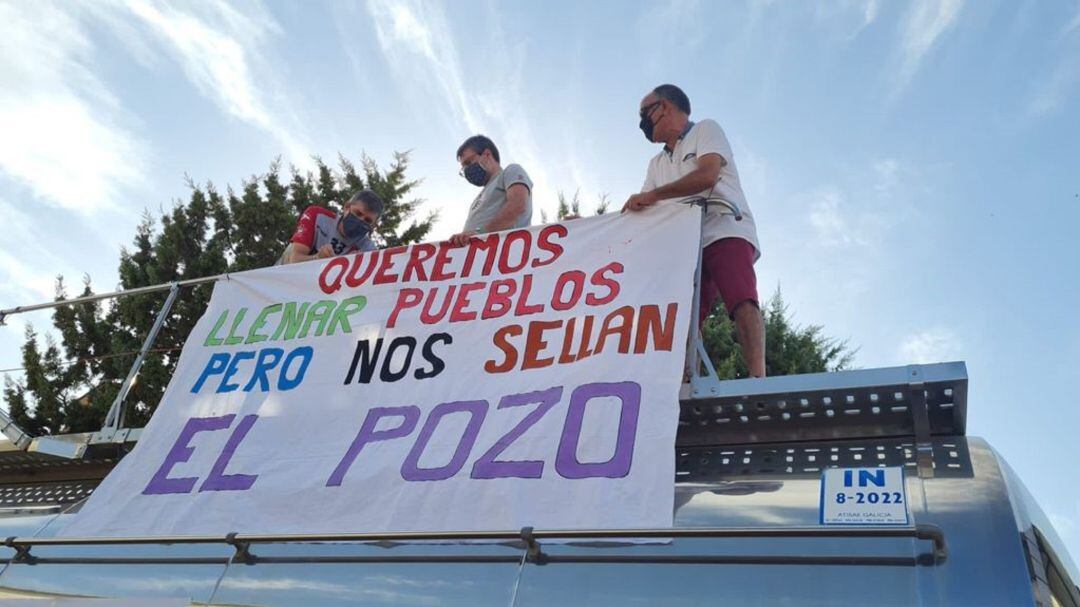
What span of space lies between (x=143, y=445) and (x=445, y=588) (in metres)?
2.00

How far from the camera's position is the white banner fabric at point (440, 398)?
2.54m

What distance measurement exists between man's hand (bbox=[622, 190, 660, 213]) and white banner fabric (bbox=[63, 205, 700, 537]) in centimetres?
5

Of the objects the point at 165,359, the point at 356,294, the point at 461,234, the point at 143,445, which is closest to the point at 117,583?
the point at 143,445

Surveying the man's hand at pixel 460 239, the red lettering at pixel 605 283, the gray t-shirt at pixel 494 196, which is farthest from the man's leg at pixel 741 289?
the gray t-shirt at pixel 494 196

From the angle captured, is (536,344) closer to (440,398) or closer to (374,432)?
(440,398)

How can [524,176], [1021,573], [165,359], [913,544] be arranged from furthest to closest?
[165,359] → [524,176] → [913,544] → [1021,573]

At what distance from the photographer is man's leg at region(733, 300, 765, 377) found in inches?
120

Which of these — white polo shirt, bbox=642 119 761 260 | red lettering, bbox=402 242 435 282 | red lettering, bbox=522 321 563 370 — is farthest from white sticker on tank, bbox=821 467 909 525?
red lettering, bbox=402 242 435 282

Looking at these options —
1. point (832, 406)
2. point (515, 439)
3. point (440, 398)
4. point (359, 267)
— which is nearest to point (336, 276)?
point (359, 267)

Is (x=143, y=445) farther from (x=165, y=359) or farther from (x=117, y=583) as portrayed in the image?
(x=165, y=359)

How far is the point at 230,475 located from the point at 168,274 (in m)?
11.1

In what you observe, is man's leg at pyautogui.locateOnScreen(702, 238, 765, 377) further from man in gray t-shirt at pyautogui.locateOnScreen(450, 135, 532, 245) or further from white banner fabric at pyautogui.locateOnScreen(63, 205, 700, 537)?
man in gray t-shirt at pyautogui.locateOnScreen(450, 135, 532, 245)

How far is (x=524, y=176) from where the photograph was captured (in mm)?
4484

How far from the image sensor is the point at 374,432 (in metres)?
3.02
